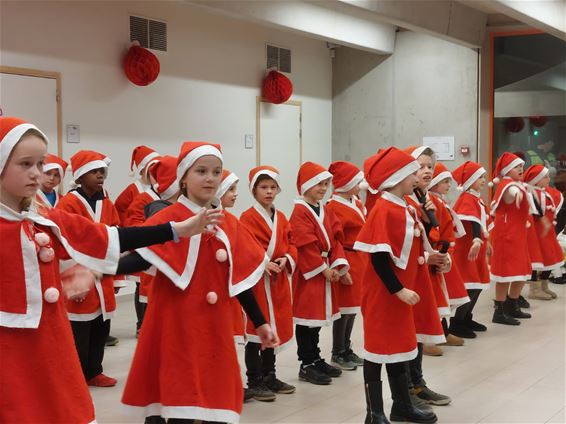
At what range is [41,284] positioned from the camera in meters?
2.03

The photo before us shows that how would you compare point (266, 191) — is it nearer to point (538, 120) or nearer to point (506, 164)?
point (506, 164)

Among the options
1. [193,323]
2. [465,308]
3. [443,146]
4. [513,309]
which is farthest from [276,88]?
[193,323]

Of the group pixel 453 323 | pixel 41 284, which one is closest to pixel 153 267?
pixel 41 284

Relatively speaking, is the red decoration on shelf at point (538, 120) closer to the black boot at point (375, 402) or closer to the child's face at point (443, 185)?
the child's face at point (443, 185)

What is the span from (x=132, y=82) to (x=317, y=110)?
3.97 meters

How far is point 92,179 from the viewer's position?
4836 millimetres

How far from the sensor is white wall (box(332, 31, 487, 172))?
10.6 m

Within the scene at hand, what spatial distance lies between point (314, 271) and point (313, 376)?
694 millimetres

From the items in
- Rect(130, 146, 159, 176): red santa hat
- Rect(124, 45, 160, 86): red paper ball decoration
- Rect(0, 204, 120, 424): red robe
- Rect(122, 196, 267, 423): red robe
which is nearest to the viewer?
Rect(0, 204, 120, 424): red robe

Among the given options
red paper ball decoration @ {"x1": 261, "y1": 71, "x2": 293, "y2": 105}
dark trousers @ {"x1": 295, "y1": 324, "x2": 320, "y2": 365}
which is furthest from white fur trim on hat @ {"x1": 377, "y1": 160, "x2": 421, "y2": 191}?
red paper ball decoration @ {"x1": 261, "y1": 71, "x2": 293, "y2": 105}

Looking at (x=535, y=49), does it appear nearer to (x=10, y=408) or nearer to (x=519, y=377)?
(x=519, y=377)

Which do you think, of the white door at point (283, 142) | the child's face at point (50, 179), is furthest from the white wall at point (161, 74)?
the child's face at point (50, 179)

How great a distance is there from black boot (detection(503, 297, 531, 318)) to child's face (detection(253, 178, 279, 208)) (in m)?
3.24

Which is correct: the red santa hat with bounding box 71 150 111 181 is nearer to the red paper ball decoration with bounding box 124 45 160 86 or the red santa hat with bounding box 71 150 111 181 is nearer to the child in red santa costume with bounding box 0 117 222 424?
the child in red santa costume with bounding box 0 117 222 424
